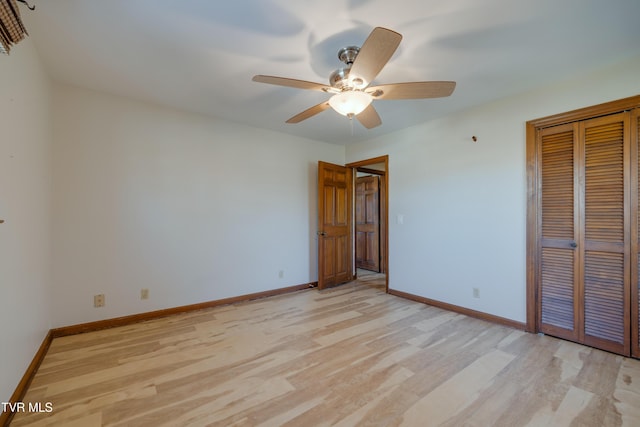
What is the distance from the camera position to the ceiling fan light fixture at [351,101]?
1809 mm

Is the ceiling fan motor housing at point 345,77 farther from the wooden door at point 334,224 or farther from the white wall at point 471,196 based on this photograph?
the wooden door at point 334,224

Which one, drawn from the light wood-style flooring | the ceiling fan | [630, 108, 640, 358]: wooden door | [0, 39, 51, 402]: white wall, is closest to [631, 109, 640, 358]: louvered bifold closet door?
[630, 108, 640, 358]: wooden door

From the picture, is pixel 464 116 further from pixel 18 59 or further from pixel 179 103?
pixel 18 59

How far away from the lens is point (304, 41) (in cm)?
193

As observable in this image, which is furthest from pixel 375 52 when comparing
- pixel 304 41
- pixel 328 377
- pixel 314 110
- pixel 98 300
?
pixel 98 300

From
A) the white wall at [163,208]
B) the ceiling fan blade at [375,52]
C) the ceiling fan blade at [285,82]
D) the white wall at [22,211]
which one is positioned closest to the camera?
the ceiling fan blade at [375,52]

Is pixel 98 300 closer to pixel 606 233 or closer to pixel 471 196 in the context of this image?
pixel 471 196

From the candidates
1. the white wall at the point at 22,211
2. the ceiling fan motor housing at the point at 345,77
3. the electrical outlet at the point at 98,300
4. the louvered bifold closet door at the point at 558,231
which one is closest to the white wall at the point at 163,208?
the electrical outlet at the point at 98,300

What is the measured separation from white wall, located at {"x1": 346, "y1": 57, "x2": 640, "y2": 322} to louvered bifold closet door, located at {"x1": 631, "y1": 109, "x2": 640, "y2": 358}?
1.08ft

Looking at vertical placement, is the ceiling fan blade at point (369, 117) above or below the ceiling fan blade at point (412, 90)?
below

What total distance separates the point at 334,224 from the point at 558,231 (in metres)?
2.77

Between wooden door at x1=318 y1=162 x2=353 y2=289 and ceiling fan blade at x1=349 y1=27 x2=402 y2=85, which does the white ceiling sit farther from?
wooden door at x1=318 y1=162 x2=353 y2=289

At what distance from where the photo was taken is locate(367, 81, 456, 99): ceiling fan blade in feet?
5.81

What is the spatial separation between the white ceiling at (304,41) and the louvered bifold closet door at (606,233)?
1.98ft
